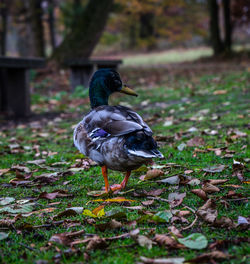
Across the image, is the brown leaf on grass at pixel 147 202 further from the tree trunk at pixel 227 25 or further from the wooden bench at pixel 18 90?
the tree trunk at pixel 227 25

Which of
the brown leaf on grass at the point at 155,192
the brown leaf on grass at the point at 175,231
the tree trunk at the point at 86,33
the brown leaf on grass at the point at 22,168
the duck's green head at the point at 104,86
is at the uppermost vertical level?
the tree trunk at the point at 86,33

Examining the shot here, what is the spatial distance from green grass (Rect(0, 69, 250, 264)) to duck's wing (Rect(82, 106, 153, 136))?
20.2 inches

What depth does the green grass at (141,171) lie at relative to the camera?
1947 millimetres

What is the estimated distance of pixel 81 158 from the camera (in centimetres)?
412

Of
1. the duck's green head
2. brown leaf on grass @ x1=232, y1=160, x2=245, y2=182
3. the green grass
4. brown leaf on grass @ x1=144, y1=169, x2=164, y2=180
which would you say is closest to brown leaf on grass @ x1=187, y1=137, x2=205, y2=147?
the green grass

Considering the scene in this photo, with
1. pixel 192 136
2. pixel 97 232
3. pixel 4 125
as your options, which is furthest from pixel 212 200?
pixel 4 125

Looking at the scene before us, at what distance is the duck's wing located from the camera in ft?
8.26

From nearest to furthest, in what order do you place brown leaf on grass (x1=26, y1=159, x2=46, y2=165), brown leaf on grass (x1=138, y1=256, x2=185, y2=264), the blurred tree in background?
brown leaf on grass (x1=138, y1=256, x2=185, y2=264)
brown leaf on grass (x1=26, y1=159, x2=46, y2=165)
the blurred tree in background

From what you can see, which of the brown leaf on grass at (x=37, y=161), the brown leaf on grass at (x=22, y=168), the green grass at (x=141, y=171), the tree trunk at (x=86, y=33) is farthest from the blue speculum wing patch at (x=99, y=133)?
the tree trunk at (x=86, y=33)

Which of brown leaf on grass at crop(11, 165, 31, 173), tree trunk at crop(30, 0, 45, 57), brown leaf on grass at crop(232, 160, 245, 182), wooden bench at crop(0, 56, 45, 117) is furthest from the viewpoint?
tree trunk at crop(30, 0, 45, 57)

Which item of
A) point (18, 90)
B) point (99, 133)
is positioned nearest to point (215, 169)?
point (99, 133)

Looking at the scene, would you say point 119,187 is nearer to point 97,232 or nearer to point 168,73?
point 97,232

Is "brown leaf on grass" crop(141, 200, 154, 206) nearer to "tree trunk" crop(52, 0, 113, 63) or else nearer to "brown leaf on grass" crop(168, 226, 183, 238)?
"brown leaf on grass" crop(168, 226, 183, 238)

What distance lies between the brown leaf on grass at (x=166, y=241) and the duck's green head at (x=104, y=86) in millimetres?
1400
